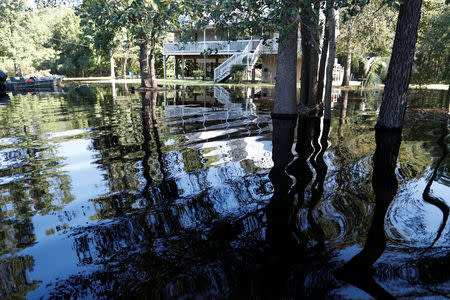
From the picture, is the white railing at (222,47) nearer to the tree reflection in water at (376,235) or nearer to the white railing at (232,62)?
the white railing at (232,62)

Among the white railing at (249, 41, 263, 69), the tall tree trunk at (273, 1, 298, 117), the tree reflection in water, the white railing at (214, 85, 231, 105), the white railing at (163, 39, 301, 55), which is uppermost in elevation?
the white railing at (163, 39, 301, 55)

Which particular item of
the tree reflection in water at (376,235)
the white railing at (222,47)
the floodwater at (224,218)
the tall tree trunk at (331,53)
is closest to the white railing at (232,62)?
the white railing at (222,47)

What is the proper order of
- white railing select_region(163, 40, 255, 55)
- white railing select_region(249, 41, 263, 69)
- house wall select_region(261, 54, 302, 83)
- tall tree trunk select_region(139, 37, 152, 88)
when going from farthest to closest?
house wall select_region(261, 54, 302, 83) → white railing select_region(163, 40, 255, 55) → white railing select_region(249, 41, 263, 69) → tall tree trunk select_region(139, 37, 152, 88)

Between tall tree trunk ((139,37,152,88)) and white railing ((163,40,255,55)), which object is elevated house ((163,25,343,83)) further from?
tall tree trunk ((139,37,152,88))

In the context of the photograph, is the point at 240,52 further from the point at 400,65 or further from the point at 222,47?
the point at 400,65

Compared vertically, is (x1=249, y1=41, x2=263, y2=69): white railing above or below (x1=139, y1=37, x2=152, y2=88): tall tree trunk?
above

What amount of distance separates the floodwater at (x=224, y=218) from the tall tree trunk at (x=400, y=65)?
4.19ft

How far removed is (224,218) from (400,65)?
23.9ft

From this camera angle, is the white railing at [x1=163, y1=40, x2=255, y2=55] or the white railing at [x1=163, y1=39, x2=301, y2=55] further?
the white railing at [x1=163, y1=40, x2=255, y2=55]

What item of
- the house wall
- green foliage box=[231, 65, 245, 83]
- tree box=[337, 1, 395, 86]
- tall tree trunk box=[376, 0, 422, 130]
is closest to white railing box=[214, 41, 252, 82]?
green foliage box=[231, 65, 245, 83]

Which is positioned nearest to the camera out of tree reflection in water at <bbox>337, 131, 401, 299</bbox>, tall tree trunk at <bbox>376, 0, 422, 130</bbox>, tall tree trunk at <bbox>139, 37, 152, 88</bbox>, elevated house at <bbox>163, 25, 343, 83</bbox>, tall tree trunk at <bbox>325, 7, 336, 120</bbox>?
tree reflection in water at <bbox>337, 131, 401, 299</bbox>

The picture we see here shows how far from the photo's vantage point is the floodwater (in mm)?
2885

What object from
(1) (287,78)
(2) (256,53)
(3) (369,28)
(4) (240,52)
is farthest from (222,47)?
(1) (287,78)

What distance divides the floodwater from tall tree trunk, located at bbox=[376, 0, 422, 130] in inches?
50.2
